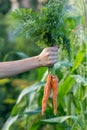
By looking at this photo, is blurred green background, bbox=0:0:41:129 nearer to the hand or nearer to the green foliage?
the green foliage

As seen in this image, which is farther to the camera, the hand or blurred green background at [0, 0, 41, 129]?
blurred green background at [0, 0, 41, 129]

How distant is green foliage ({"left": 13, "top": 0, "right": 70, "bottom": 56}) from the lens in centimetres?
306

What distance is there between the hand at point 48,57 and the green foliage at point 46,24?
68mm

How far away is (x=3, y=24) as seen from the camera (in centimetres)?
786

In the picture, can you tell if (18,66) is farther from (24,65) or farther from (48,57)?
(48,57)

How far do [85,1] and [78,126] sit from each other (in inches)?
33.2

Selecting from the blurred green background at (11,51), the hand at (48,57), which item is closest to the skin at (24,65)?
the hand at (48,57)

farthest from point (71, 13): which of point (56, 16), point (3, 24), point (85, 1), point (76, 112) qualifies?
point (3, 24)

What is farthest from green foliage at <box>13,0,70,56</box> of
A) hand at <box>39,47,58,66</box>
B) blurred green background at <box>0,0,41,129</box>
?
blurred green background at <box>0,0,41,129</box>

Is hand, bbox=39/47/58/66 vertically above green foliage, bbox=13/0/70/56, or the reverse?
green foliage, bbox=13/0/70/56

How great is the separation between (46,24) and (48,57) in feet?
0.65

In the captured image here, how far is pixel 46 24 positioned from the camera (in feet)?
10.1

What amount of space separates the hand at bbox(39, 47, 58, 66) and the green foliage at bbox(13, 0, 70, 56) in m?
0.07

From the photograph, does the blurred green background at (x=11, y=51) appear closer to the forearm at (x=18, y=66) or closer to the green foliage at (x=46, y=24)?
the green foliage at (x=46, y=24)
